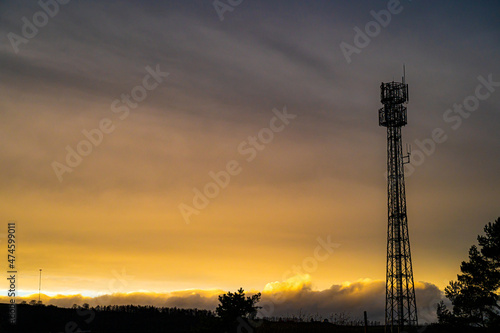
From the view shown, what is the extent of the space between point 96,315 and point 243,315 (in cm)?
6433

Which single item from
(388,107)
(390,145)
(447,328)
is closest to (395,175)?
(390,145)

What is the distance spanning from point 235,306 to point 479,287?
28.6 meters

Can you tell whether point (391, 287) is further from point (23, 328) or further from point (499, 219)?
point (23, 328)

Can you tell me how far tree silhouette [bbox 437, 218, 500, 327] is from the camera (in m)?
57.9

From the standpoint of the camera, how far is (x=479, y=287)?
193ft

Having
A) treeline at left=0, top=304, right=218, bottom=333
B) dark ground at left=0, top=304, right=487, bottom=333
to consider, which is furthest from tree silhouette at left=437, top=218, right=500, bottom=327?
treeline at left=0, top=304, right=218, bottom=333

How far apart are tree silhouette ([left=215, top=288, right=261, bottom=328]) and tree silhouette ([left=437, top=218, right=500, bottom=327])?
23.5m

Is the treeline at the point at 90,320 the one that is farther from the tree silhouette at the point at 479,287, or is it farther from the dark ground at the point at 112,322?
the tree silhouette at the point at 479,287

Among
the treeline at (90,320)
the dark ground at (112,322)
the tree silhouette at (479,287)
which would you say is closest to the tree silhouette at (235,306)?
the dark ground at (112,322)

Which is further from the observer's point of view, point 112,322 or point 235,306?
point 112,322

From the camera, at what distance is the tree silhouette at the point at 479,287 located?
190 feet

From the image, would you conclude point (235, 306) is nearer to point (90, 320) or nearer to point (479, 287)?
point (479, 287)

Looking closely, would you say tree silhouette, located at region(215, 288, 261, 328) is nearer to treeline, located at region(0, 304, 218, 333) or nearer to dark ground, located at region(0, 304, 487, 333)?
dark ground, located at region(0, 304, 487, 333)

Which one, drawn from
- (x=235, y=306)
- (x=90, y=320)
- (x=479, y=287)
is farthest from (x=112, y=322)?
(x=479, y=287)
